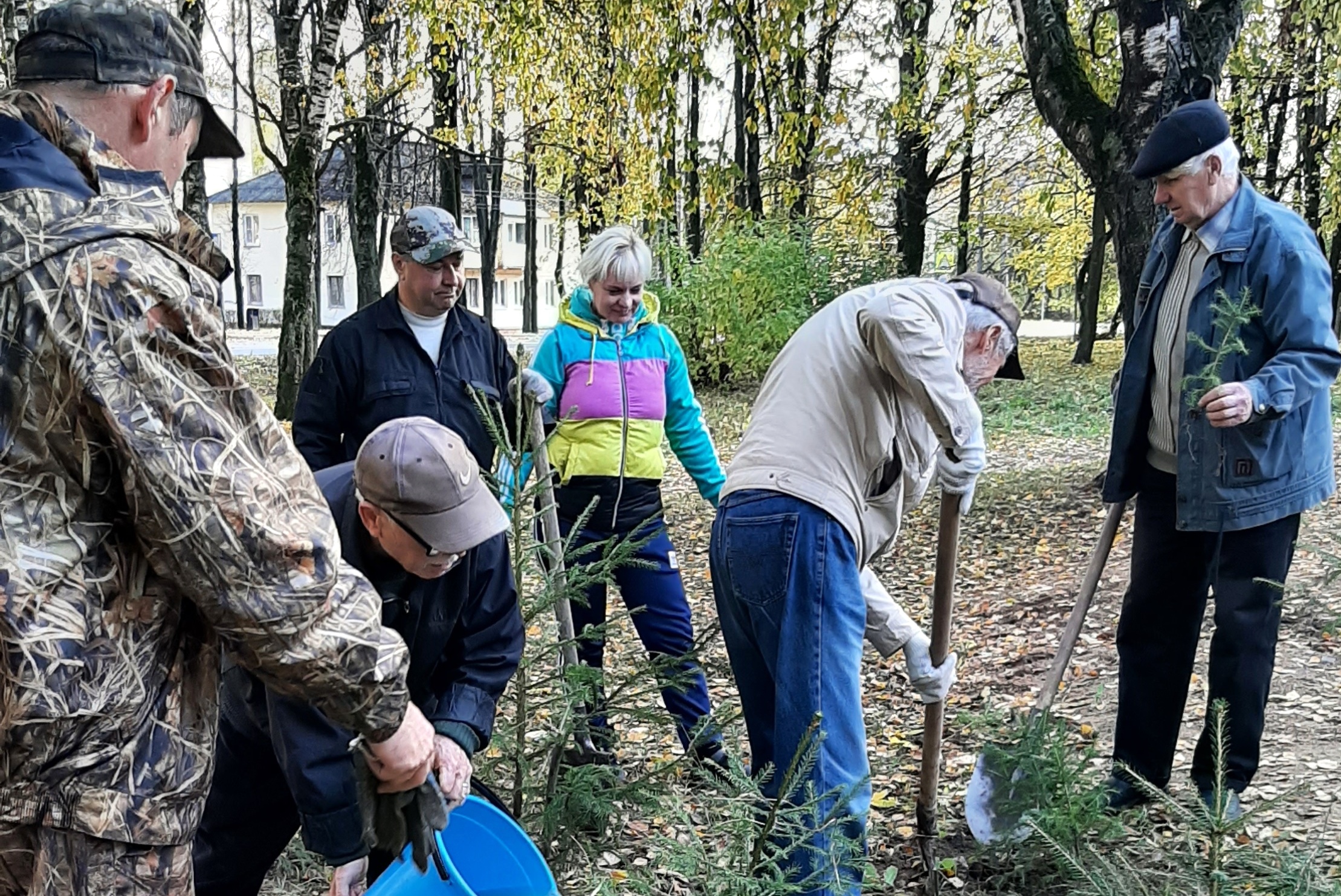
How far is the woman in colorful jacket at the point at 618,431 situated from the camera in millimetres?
3686

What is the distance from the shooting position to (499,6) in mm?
7430

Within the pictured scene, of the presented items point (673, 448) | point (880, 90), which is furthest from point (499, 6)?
point (880, 90)

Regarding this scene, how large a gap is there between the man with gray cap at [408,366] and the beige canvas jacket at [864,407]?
3.57 ft

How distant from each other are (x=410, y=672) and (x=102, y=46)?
134 centimetres

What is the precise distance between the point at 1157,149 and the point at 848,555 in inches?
59.8

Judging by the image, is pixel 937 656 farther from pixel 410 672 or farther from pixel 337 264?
pixel 337 264

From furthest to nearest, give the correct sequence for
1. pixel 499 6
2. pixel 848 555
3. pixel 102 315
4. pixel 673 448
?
pixel 499 6, pixel 673 448, pixel 848 555, pixel 102 315

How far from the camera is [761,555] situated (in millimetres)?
2518

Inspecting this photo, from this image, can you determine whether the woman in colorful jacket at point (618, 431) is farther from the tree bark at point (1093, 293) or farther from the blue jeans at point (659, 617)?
the tree bark at point (1093, 293)

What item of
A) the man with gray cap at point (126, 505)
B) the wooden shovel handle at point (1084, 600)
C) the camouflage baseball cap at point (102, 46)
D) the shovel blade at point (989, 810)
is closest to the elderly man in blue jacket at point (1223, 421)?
the wooden shovel handle at point (1084, 600)

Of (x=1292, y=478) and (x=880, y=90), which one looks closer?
(x=1292, y=478)

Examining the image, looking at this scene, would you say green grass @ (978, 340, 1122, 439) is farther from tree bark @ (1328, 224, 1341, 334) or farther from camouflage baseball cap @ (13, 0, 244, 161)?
camouflage baseball cap @ (13, 0, 244, 161)

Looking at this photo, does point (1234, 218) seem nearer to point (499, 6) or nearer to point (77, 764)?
point (77, 764)

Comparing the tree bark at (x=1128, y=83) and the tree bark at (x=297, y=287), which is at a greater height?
the tree bark at (x=1128, y=83)
